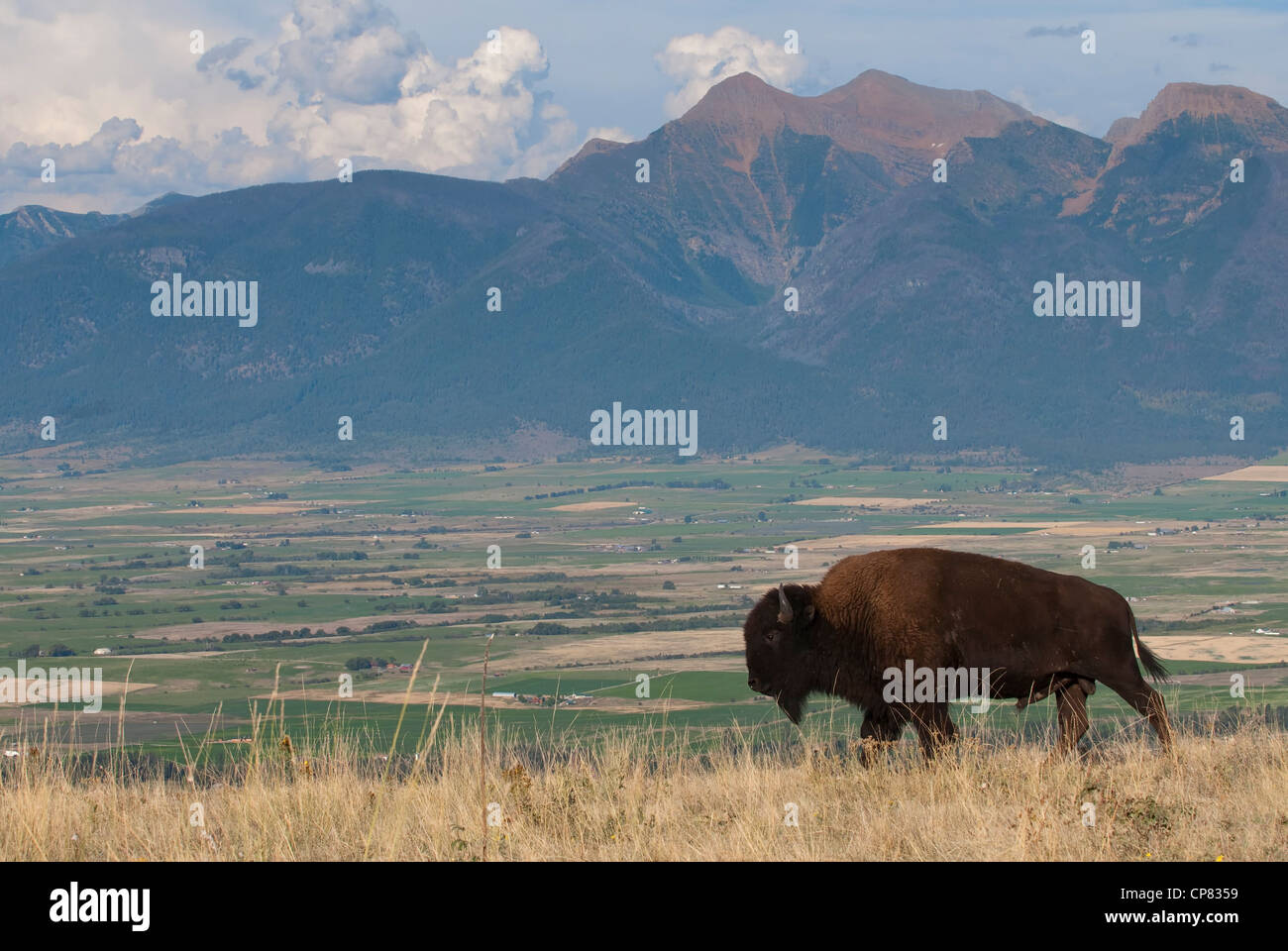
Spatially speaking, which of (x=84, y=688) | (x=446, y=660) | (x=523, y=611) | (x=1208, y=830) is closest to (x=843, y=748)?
(x=1208, y=830)

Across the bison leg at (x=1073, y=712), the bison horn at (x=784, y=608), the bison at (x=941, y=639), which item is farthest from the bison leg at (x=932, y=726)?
the bison horn at (x=784, y=608)

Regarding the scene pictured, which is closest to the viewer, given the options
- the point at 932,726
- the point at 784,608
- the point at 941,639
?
the point at 932,726

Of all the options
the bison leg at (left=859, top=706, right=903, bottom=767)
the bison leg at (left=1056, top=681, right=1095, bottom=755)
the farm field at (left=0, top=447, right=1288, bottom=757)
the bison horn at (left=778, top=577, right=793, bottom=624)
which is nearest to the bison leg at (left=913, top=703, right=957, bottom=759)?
the bison leg at (left=859, top=706, right=903, bottom=767)

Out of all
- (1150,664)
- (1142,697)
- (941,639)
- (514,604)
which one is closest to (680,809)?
(941,639)

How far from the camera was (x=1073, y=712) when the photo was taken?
451 inches

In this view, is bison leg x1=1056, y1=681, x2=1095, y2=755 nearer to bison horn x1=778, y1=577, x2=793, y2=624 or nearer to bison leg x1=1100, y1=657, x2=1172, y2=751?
bison leg x1=1100, y1=657, x2=1172, y2=751

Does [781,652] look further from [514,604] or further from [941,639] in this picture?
[514,604]

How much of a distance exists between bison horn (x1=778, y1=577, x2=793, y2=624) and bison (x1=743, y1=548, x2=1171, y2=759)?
0.04 feet

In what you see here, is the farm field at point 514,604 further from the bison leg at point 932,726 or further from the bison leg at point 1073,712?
the bison leg at point 1073,712

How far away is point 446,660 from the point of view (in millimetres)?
85938

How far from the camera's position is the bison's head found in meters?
11.6

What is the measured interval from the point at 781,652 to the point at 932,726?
1.34 metres

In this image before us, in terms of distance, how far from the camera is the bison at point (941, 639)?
11.1 meters
